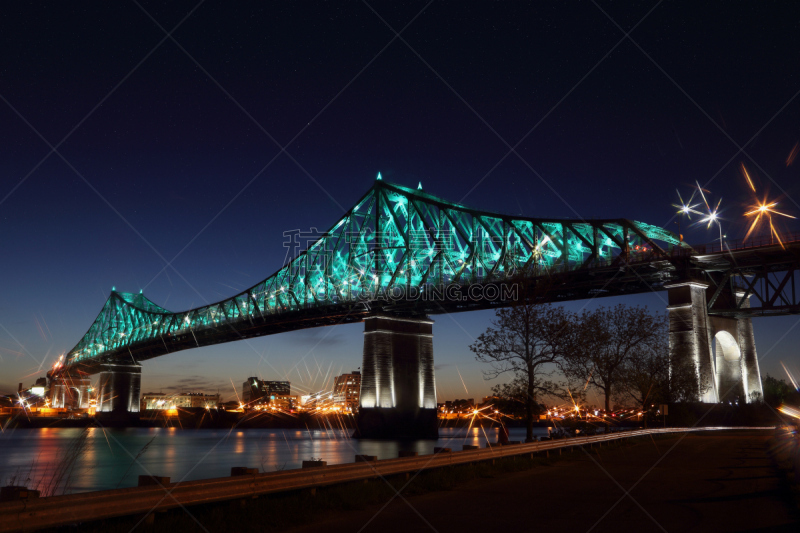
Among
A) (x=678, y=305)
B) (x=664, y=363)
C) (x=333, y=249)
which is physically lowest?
(x=664, y=363)

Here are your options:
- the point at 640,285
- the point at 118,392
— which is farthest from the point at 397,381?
the point at 118,392

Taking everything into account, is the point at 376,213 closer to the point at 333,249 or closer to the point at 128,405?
the point at 333,249

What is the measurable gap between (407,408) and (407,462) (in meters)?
53.1

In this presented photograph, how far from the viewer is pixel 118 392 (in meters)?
122

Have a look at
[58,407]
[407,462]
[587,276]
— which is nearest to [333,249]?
[587,276]

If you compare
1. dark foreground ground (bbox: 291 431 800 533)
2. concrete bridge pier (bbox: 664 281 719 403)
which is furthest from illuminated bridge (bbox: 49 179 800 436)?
dark foreground ground (bbox: 291 431 800 533)

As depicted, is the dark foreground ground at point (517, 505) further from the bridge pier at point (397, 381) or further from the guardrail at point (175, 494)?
the bridge pier at point (397, 381)

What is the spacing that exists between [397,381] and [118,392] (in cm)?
7215

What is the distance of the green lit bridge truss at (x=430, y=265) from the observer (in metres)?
60.0

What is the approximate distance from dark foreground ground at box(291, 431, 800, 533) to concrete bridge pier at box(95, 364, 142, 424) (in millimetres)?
114395

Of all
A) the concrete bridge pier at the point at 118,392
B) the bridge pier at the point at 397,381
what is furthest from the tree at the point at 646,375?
the concrete bridge pier at the point at 118,392

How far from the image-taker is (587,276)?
61.2m

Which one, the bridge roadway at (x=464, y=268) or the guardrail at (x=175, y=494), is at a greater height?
the bridge roadway at (x=464, y=268)

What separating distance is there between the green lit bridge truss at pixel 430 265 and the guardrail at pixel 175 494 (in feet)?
89.6
